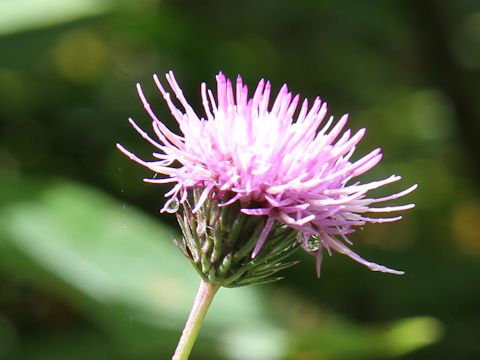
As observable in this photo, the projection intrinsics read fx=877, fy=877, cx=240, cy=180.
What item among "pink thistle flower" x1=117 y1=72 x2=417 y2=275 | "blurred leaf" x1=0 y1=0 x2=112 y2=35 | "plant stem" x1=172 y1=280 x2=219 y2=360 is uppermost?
"blurred leaf" x1=0 y1=0 x2=112 y2=35

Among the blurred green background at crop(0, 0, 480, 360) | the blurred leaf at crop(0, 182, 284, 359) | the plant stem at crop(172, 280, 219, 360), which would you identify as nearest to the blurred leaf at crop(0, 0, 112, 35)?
the blurred green background at crop(0, 0, 480, 360)

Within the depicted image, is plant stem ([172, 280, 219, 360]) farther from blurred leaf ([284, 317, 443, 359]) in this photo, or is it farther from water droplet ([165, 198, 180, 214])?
blurred leaf ([284, 317, 443, 359])

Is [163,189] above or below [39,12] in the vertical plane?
below

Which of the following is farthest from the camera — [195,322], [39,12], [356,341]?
[39,12]

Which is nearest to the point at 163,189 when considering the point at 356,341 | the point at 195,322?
the point at 356,341

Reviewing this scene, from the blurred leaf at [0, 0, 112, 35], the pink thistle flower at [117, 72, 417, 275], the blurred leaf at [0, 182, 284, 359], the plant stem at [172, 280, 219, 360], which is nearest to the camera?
the plant stem at [172, 280, 219, 360]

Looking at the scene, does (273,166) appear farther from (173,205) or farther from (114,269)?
(114,269)

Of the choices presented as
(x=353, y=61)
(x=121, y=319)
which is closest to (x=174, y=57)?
(x=353, y=61)
